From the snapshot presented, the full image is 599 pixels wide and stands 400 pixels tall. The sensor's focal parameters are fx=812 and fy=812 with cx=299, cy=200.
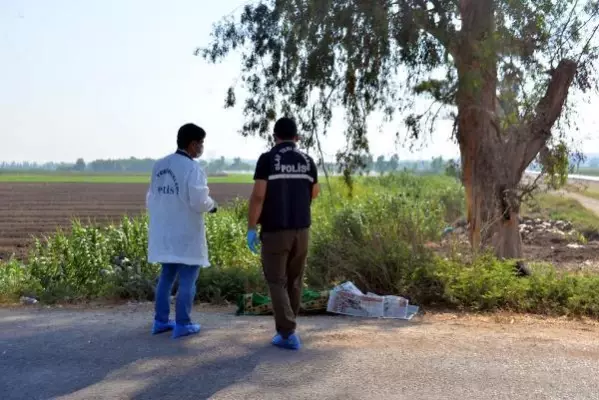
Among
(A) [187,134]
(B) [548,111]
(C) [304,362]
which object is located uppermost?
(B) [548,111]

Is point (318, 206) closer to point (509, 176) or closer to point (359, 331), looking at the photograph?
point (509, 176)

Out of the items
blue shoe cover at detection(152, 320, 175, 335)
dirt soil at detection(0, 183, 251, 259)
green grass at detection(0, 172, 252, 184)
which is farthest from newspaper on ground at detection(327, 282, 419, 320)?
green grass at detection(0, 172, 252, 184)

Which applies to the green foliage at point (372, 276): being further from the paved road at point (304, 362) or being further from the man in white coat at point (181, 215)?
the man in white coat at point (181, 215)

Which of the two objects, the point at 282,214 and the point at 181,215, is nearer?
the point at 282,214

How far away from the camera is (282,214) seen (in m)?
6.43

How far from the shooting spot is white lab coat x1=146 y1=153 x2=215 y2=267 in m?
6.71

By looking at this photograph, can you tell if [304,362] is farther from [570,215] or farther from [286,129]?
[570,215]

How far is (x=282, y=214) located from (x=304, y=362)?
1164 mm

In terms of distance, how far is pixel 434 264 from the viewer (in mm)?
9344

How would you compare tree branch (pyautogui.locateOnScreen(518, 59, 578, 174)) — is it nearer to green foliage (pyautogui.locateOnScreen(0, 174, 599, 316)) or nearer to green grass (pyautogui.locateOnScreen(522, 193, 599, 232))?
green foliage (pyautogui.locateOnScreen(0, 174, 599, 316))

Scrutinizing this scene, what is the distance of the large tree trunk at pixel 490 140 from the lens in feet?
37.7

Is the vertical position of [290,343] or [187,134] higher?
[187,134]

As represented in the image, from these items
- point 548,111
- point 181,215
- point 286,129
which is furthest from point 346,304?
point 548,111

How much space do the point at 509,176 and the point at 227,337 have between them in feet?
22.7
